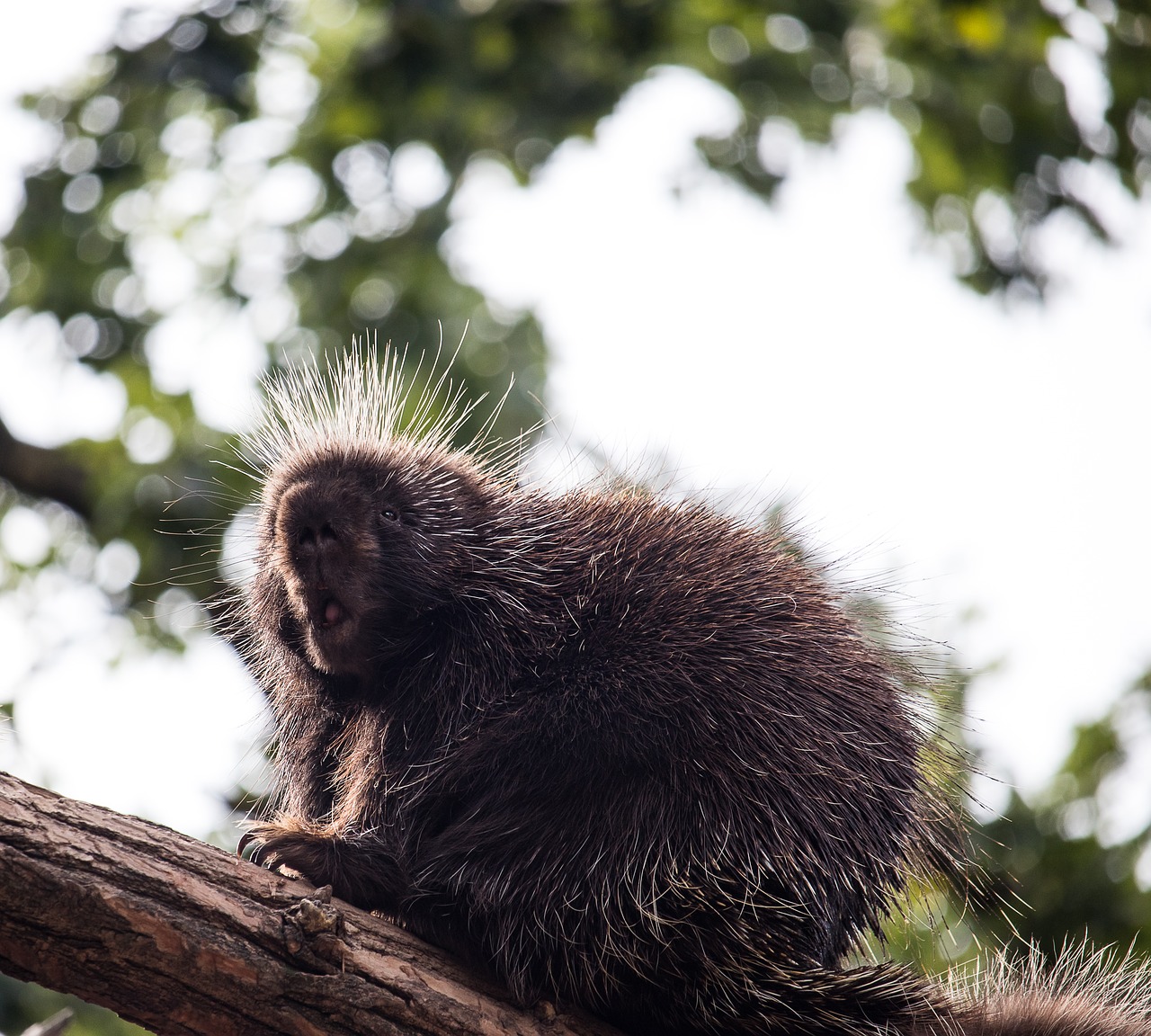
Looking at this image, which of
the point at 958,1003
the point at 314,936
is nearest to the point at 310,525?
the point at 314,936

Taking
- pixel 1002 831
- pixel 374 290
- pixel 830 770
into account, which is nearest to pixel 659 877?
pixel 830 770

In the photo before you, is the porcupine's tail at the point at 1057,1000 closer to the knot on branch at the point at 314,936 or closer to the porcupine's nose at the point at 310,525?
the knot on branch at the point at 314,936

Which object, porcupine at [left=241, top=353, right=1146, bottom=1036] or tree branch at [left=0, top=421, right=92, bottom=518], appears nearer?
porcupine at [left=241, top=353, right=1146, bottom=1036]

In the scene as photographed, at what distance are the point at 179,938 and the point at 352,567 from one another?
1118 mm

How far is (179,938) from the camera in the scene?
7.38ft

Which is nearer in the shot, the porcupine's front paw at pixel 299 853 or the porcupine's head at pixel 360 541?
the porcupine's front paw at pixel 299 853

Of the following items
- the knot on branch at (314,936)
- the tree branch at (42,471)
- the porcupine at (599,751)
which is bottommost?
the tree branch at (42,471)

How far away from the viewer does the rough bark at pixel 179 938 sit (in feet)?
7.16

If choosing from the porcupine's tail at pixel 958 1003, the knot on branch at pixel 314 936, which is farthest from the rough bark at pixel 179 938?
the porcupine's tail at pixel 958 1003

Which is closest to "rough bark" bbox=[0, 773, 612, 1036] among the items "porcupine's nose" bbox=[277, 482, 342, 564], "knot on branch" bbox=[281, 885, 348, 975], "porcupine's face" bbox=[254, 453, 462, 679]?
"knot on branch" bbox=[281, 885, 348, 975]

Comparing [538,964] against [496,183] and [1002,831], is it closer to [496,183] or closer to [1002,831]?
[1002,831]

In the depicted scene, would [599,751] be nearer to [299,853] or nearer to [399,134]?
[299,853]

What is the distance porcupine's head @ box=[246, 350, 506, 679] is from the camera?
10.3 feet

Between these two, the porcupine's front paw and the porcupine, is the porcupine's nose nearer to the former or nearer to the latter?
the porcupine
